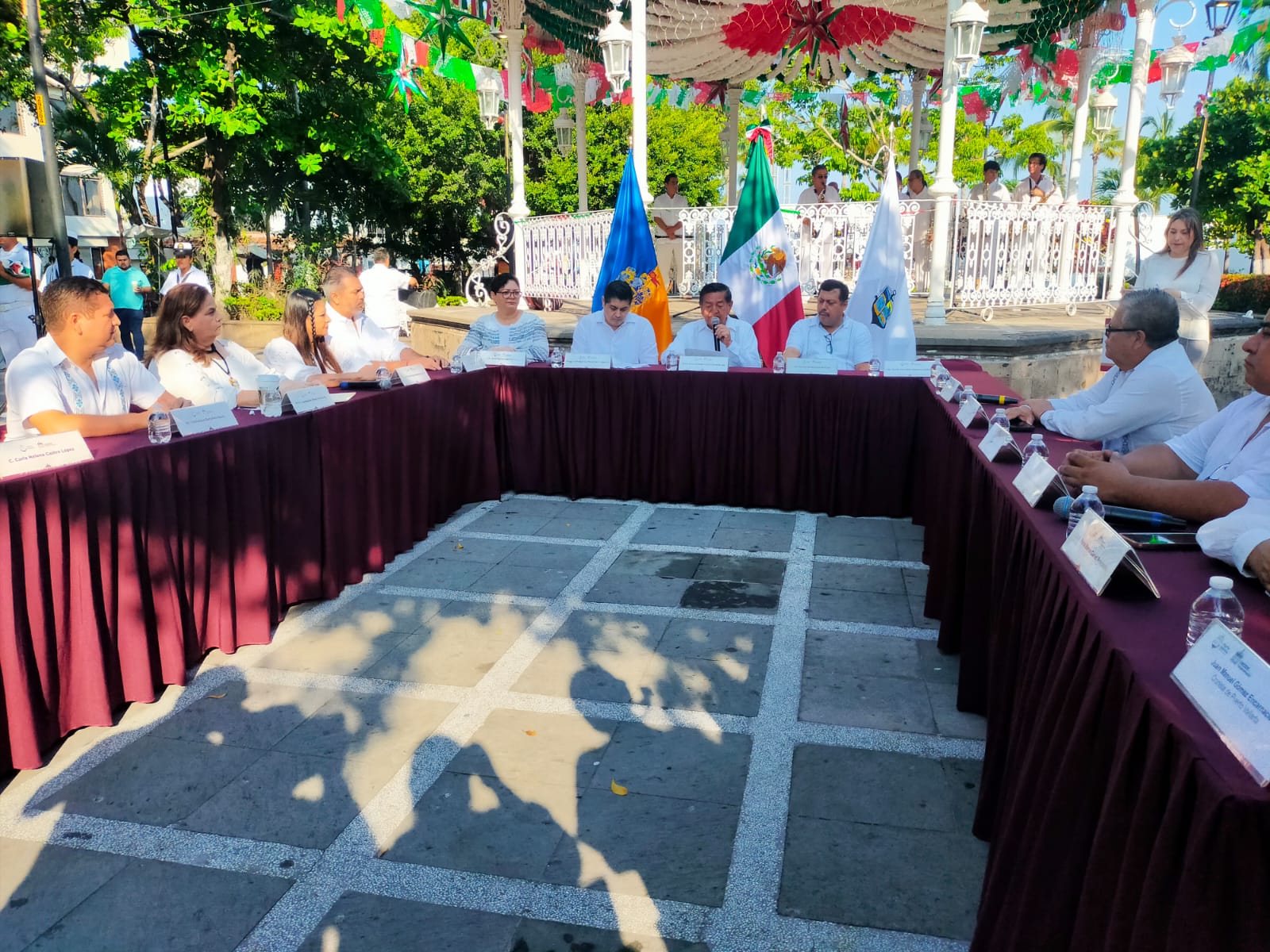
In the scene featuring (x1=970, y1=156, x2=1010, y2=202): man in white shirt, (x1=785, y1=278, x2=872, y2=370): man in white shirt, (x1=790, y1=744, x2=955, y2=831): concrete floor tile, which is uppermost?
(x1=970, y1=156, x2=1010, y2=202): man in white shirt

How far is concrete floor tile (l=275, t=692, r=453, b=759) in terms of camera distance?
284cm

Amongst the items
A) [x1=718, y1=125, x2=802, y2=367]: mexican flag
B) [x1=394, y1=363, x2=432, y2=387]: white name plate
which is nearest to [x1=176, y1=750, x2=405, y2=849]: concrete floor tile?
[x1=394, y1=363, x2=432, y2=387]: white name plate

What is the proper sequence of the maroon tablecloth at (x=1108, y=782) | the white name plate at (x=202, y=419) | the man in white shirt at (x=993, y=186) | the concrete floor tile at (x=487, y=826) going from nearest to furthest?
the maroon tablecloth at (x=1108, y=782)
the concrete floor tile at (x=487, y=826)
the white name plate at (x=202, y=419)
the man in white shirt at (x=993, y=186)

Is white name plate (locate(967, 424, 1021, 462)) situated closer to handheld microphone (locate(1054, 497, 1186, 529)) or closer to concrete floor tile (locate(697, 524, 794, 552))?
handheld microphone (locate(1054, 497, 1186, 529))

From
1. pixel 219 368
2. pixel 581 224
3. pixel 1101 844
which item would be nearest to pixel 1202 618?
pixel 1101 844

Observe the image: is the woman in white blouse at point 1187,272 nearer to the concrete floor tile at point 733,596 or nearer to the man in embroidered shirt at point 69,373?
the concrete floor tile at point 733,596

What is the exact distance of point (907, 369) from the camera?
203 inches

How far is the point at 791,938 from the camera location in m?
2.01

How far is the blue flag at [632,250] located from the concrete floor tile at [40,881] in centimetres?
583

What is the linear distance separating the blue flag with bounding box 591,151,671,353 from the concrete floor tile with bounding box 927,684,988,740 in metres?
4.96

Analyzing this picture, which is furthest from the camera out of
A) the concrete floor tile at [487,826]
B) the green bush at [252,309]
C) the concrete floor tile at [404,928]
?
the green bush at [252,309]

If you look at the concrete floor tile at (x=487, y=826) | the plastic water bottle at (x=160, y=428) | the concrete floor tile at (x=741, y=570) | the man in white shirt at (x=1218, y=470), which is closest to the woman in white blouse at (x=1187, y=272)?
the concrete floor tile at (x=741, y=570)

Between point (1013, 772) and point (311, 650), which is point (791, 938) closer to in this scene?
point (1013, 772)

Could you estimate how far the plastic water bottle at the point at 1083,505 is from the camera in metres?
2.09
